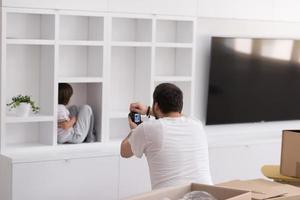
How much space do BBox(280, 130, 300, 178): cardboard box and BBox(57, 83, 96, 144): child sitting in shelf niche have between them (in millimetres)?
2312

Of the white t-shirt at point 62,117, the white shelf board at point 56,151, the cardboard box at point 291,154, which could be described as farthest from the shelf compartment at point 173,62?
the cardboard box at point 291,154

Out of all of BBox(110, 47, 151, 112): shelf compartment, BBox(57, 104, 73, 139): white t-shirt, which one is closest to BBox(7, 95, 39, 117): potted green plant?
BBox(57, 104, 73, 139): white t-shirt

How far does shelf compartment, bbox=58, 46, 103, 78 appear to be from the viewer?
535 cm

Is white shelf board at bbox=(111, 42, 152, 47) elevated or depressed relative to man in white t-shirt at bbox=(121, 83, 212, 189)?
elevated

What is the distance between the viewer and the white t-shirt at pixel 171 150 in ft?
11.0

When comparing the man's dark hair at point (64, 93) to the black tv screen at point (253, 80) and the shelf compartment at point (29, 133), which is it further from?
the black tv screen at point (253, 80)

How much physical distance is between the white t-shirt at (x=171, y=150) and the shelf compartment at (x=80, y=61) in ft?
6.54

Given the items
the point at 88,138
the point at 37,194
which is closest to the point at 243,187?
the point at 37,194

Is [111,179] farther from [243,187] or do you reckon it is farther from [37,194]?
[243,187]

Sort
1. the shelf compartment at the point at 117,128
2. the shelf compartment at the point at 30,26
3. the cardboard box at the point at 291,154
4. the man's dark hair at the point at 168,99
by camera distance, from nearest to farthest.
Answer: the cardboard box at the point at 291,154 → the man's dark hair at the point at 168,99 → the shelf compartment at the point at 30,26 → the shelf compartment at the point at 117,128

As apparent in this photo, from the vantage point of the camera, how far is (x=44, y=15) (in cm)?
516

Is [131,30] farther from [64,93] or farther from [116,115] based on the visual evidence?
[64,93]

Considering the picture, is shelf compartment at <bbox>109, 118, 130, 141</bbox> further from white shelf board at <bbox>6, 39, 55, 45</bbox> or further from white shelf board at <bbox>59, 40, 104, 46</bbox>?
white shelf board at <bbox>6, 39, 55, 45</bbox>

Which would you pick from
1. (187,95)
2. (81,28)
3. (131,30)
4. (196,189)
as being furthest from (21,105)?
(196,189)
